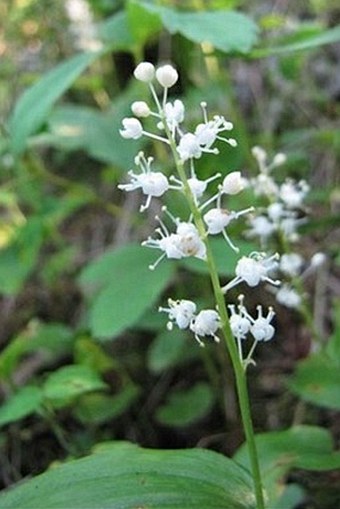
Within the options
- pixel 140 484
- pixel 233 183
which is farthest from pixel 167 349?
pixel 233 183

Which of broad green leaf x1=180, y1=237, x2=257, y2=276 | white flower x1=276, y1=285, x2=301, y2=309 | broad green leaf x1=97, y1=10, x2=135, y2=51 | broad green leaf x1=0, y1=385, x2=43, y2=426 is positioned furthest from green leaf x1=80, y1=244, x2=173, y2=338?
broad green leaf x1=97, y1=10, x2=135, y2=51

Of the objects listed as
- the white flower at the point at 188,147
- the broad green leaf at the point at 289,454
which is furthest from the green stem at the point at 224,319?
the broad green leaf at the point at 289,454

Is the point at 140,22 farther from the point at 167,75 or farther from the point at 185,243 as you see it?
the point at 185,243

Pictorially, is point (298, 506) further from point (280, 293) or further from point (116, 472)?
point (116, 472)

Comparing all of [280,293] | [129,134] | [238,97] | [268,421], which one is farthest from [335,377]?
[238,97]

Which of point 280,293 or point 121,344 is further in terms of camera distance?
point 121,344

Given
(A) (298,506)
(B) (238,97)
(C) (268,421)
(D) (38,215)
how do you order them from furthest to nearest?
(B) (238,97), (D) (38,215), (C) (268,421), (A) (298,506)

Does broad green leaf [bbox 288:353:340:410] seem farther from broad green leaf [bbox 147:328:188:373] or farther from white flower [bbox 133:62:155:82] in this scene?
white flower [bbox 133:62:155:82]
